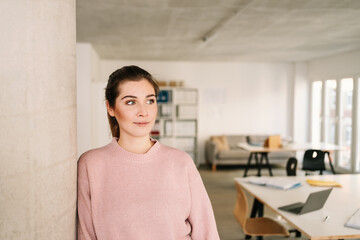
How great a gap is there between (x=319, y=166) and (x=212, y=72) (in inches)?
→ 187

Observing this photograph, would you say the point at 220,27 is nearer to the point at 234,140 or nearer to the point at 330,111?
the point at 234,140

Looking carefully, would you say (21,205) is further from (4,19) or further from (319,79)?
(319,79)

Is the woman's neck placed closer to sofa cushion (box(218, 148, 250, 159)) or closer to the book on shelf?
the book on shelf

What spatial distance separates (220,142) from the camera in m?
8.81

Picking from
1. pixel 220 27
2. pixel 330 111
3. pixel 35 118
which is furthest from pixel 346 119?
pixel 35 118

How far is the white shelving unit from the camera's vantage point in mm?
8445

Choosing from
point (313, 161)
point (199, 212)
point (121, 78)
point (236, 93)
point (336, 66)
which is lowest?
point (313, 161)

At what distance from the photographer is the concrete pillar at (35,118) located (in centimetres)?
100

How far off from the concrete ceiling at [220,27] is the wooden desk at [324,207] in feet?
6.82

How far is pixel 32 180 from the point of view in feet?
3.48

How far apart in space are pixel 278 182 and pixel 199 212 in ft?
6.76

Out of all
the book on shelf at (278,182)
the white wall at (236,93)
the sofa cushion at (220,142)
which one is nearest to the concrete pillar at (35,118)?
the book on shelf at (278,182)

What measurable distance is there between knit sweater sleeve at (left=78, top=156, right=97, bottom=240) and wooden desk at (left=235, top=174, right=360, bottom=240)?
1.48 meters

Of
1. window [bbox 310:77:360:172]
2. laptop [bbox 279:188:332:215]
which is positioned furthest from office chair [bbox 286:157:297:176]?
window [bbox 310:77:360:172]
